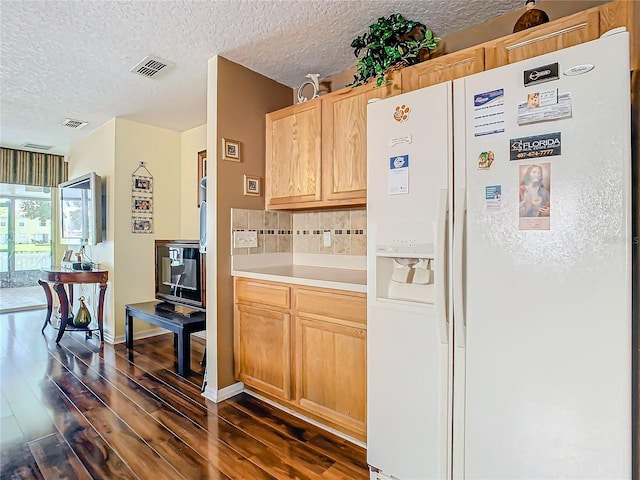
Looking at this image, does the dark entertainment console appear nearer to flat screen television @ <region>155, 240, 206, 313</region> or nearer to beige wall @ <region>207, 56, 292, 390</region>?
flat screen television @ <region>155, 240, 206, 313</region>

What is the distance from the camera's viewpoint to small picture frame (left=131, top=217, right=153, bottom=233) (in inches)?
161

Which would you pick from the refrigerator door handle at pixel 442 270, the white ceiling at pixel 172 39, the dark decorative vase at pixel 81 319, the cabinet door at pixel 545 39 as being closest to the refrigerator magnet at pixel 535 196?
the refrigerator door handle at pixel 442 270

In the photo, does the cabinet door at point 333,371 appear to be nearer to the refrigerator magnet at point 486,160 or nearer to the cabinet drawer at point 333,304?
the cabinet drawer at point 333,304

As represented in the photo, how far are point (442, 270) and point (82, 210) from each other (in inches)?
174

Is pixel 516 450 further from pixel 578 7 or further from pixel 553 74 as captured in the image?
pixel 578 7

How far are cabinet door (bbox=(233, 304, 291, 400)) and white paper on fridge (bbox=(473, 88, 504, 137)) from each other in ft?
5.12

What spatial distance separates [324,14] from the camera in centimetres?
A: 207

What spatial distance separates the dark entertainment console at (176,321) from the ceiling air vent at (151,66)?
6.80 ft

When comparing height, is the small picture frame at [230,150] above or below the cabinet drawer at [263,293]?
above

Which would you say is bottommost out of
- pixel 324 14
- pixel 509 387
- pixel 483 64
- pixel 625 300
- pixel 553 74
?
pixel 509 387

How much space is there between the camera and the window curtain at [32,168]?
5.03m

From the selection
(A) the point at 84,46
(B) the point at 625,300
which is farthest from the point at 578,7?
(A) the point at 84,46

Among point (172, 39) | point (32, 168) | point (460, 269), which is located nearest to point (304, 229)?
point (172, 39)

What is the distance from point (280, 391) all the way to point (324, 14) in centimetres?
238
